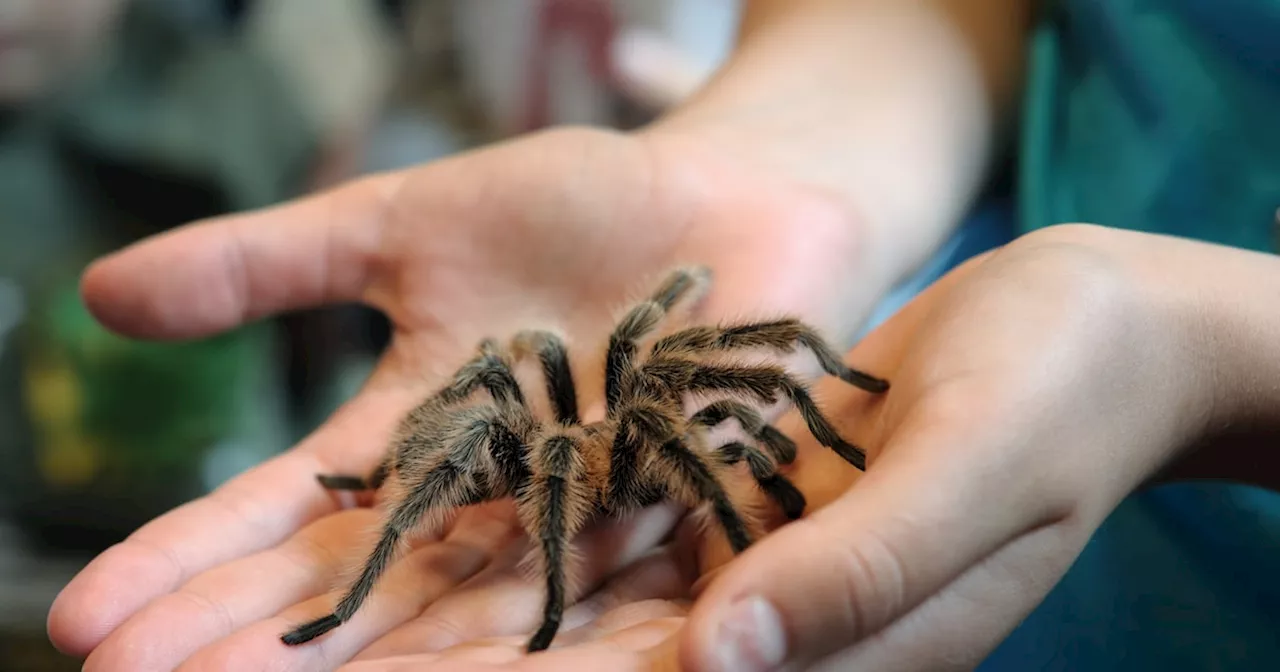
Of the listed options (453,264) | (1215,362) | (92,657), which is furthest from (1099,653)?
(92,657)

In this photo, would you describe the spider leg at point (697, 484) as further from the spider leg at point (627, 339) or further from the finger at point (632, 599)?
the spider leg at point (627, 339)

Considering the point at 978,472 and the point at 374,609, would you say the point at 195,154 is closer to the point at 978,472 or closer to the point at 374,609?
the point at 374,609

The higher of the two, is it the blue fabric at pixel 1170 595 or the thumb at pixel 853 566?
the thumb at pixel 853 566

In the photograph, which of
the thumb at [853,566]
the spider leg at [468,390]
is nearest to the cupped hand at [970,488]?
the thumb at [853,566]

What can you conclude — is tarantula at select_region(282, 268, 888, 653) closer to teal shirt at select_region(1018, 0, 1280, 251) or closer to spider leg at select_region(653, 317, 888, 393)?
spider leg at select_region(653, 317, 888, 393)

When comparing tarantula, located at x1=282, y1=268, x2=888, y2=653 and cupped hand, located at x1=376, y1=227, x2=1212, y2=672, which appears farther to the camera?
tarantula, located at x1=282, y1=268, x2=888, y2=653

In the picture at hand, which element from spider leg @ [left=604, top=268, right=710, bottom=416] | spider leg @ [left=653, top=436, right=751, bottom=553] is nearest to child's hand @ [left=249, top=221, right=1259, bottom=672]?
spider leg @ [left=653, top=436, right=751, bottom=553]

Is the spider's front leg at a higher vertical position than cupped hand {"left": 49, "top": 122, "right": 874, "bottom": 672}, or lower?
lower

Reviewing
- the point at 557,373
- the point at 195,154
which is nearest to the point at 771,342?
the point at 557,373
